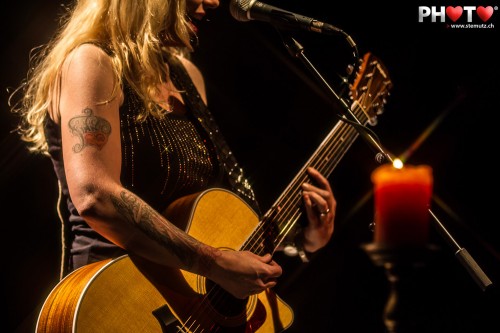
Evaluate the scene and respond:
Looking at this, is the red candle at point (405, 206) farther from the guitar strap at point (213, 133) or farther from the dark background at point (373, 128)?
the dark background at point (373, 128)

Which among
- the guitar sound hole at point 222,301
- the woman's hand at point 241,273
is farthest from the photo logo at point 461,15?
the guitar sound hole at point 222,301

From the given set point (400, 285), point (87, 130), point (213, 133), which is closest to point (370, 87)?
point (213, 133)

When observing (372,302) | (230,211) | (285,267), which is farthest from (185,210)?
(372,302)

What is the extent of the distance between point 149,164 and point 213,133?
1.47ft

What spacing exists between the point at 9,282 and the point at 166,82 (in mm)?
1107

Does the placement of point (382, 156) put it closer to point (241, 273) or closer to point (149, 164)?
point (241, 273)

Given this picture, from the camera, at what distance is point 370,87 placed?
248 centimetres

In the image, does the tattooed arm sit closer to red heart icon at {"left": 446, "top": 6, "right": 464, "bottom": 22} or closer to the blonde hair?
the blonde hair

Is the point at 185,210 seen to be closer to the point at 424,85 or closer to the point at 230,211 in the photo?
the point at 230,211

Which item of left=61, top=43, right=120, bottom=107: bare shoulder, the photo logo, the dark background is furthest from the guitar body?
the photo logo

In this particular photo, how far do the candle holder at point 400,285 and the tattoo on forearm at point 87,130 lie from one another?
1.09 meters

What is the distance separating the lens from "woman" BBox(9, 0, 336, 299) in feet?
5.62

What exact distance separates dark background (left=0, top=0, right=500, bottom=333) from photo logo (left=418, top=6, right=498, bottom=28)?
0.11 ft

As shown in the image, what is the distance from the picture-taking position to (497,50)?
3266 mm
